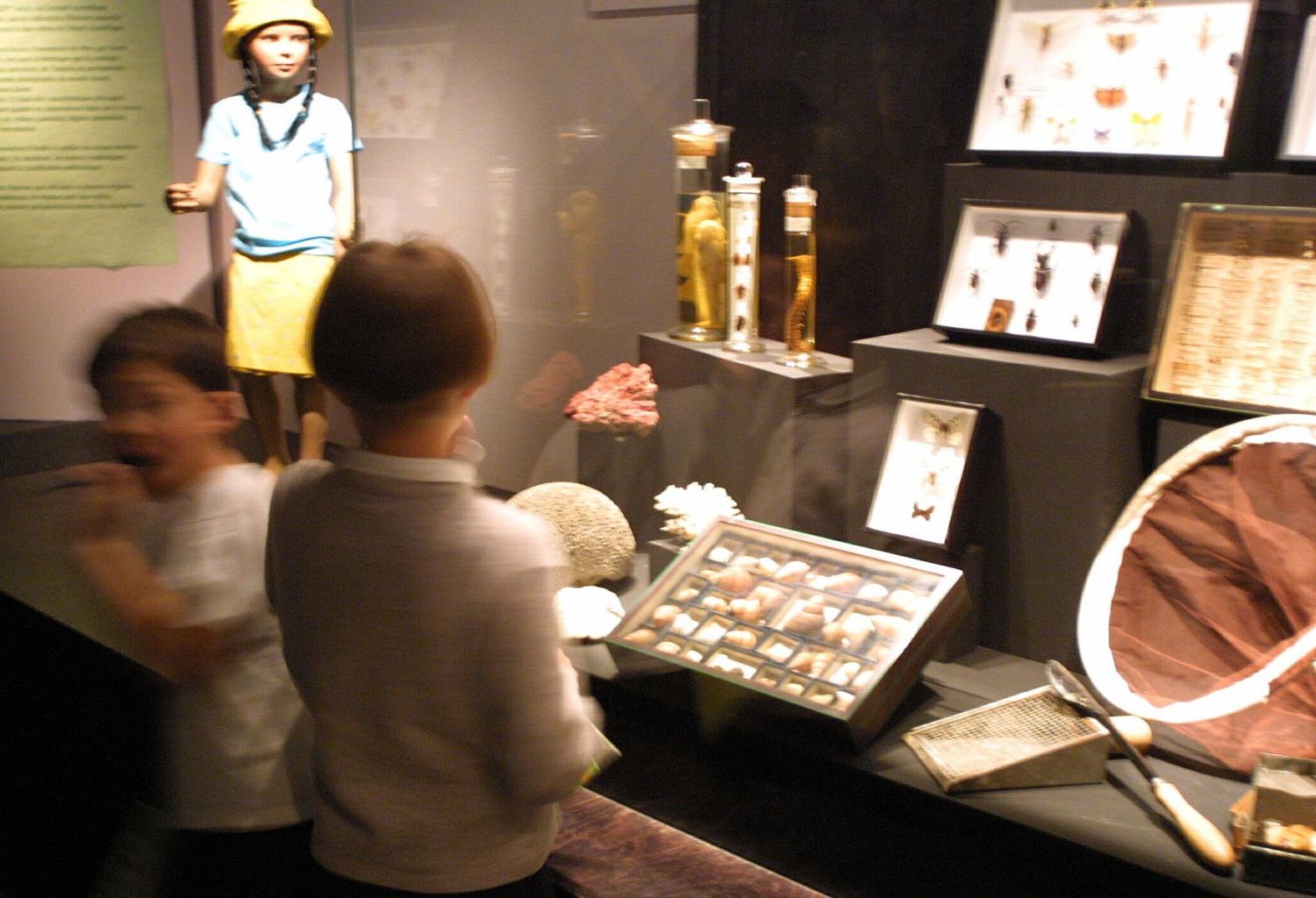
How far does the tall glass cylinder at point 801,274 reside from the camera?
8.96 feet

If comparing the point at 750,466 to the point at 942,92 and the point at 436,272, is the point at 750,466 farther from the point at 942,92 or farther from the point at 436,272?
the point at 436,272

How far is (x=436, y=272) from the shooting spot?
1185 millimetres

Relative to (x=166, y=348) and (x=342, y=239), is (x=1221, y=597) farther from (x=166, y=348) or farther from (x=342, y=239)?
(x=342, y=239)

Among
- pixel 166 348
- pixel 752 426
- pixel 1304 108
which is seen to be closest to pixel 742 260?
pixel 752 426

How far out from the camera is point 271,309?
3.07 metres

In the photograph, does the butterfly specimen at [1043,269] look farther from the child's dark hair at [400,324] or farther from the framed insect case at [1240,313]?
the child's dark hair at [400,324]

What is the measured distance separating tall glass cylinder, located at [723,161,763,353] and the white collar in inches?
68.2

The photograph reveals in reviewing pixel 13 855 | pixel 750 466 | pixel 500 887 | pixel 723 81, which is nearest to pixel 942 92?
pixel 723 81

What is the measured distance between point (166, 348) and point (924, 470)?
1.45 metres

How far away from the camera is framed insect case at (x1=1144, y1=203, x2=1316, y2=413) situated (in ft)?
6.86

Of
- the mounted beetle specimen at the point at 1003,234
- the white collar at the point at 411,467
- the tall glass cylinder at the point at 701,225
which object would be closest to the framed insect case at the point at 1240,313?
the mounted beetle specimen at the point at 1003,234

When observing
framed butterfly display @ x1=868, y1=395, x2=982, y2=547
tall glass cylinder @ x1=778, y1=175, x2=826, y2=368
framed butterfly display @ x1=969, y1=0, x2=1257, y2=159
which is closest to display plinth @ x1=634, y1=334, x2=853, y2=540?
tall glass cylinder @ x1=778, y1=175, x2=826, y2=368

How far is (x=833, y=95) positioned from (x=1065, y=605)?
1.21 metres

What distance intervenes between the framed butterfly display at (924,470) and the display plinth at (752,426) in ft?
0.57
